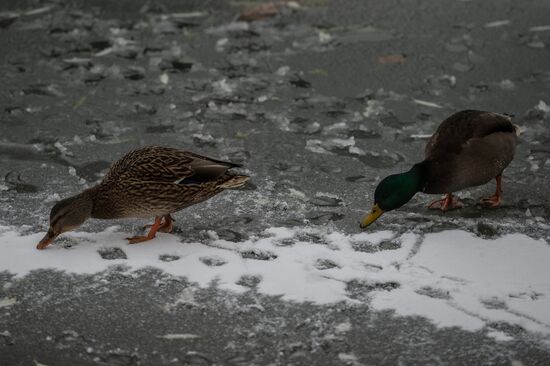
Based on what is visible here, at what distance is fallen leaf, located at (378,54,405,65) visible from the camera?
22.5 ft

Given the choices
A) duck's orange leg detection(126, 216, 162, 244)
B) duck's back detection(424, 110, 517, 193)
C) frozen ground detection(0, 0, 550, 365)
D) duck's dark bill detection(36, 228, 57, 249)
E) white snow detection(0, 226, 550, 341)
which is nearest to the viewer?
frozen ground detection(0, 0, 550, 365)

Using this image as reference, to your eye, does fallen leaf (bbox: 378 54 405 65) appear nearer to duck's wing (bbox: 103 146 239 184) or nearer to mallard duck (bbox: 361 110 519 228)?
mallard duck (bbox: 361 110 519 228)

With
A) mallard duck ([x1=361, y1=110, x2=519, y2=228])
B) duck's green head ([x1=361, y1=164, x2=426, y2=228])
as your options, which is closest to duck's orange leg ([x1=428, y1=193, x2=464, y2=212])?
mallard duck ([x1=361, y1=110, x2=519, y2=228])

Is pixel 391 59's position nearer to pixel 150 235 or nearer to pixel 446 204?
pixel 446 204

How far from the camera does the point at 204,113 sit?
607 cm

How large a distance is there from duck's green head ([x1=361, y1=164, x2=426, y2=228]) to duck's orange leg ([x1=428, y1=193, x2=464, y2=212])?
37 cm

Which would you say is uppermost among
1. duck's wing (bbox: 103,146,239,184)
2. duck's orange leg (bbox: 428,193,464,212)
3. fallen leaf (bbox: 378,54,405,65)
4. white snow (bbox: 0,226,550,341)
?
duck's wing (bbox: 103,146,239,184)

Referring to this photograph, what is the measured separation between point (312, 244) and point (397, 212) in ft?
2.14

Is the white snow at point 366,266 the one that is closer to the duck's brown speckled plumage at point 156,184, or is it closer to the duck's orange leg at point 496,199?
the duck's brown speckled plumage at point 156,184

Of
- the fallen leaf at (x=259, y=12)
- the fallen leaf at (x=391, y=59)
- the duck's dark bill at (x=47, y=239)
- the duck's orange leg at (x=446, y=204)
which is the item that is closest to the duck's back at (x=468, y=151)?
the duck's orange leg at (x=446, y=204)

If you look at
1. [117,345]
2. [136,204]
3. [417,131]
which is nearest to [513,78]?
[417,131]

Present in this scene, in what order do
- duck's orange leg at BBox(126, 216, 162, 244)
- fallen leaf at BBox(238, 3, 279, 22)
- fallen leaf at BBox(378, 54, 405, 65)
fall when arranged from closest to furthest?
duck's orange leg at BBox(126, 216, 162, 244)
fallen leaf at BBox(378, 54, 405, 65)
fallen leaf at BBox(238, 3, 279, 22)

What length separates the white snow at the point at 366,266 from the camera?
3779mm

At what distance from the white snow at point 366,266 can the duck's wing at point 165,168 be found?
0.32 meters
